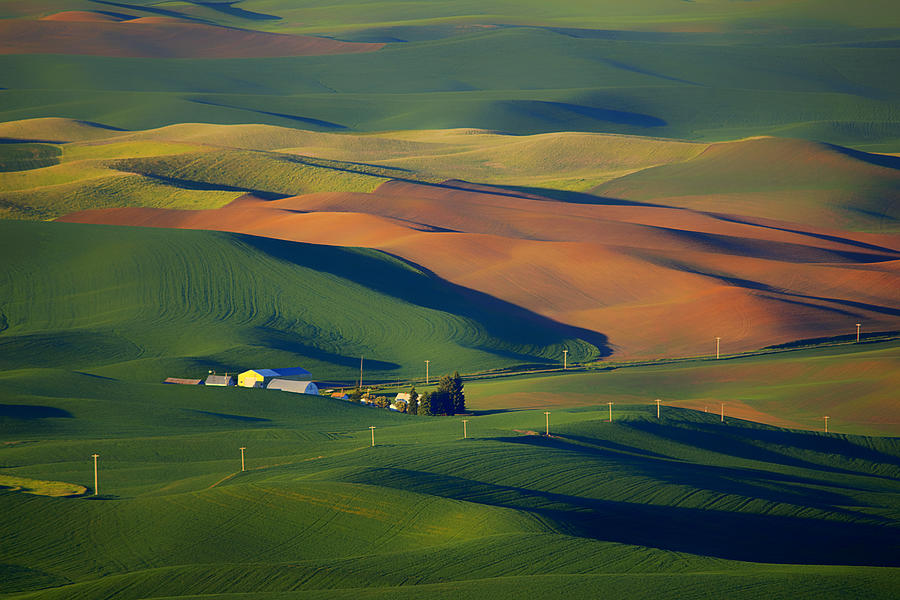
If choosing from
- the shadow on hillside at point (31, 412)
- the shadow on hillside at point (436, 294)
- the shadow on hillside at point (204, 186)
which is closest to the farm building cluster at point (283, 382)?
the shadow on hillside at point (31, 412)

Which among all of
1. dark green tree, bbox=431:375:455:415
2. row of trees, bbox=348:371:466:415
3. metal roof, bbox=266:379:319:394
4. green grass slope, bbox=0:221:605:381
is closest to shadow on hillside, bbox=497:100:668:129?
green grass slope, bbox=0:221:605:381

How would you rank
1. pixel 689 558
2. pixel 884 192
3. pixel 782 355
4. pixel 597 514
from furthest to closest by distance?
1. pixel 884 192
2. pixel 782 355
3. pixel 597 514
4. pixel 689 558

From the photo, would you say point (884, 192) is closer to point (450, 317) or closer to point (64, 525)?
point (450, 317)

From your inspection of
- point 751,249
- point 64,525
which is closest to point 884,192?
point 751,249

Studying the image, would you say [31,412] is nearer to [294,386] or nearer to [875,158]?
[294,386]

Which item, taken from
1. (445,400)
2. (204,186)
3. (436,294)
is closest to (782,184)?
(204,186)

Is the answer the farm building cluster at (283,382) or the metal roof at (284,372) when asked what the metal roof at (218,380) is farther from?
the metal roof at (284,372)

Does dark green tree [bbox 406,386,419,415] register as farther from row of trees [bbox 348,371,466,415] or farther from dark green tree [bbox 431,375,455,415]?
dark green tree [bbox 431,375,455,415]

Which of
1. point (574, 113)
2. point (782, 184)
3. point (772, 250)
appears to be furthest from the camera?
point (574, 113)
